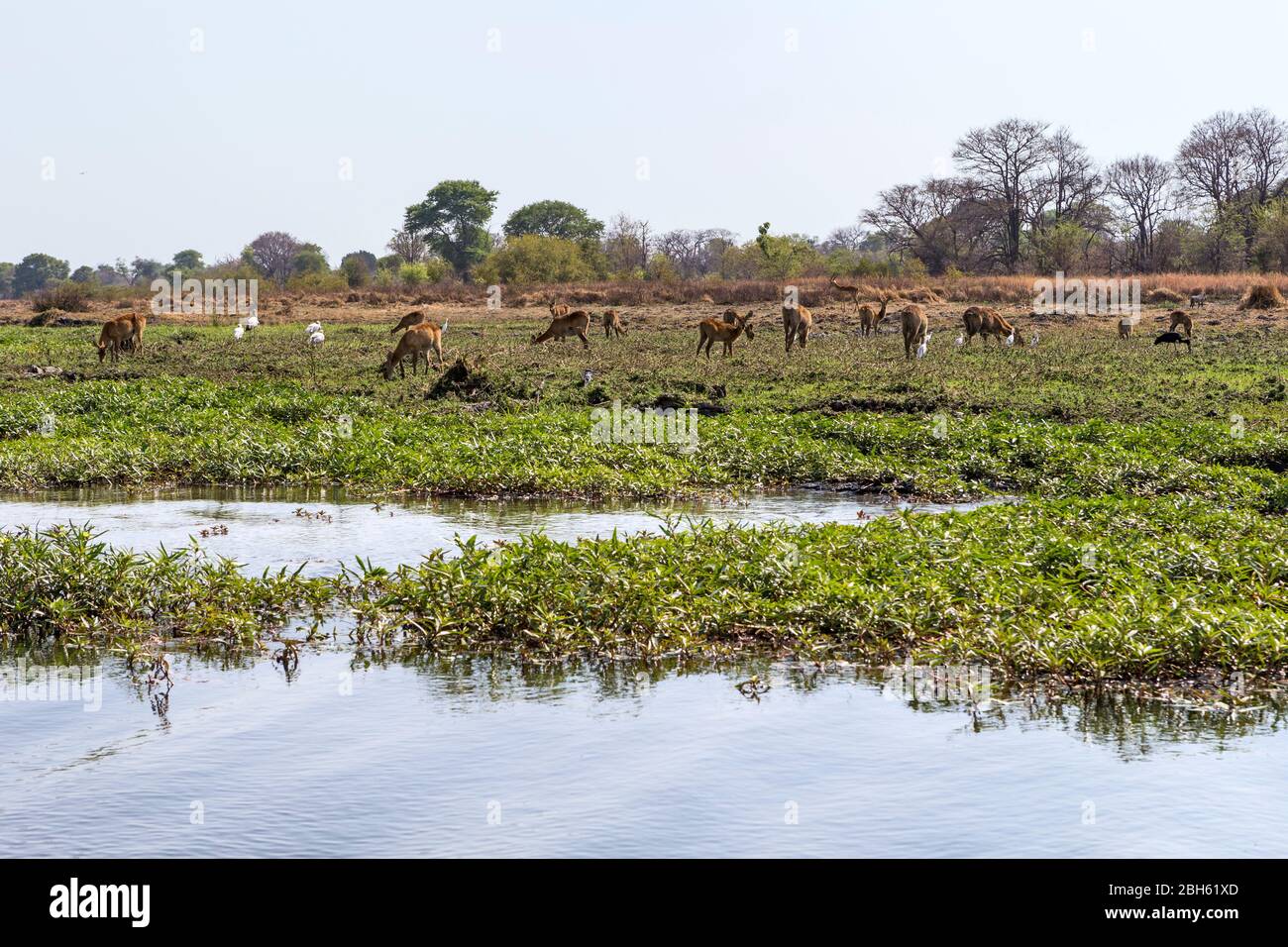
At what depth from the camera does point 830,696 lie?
756cm

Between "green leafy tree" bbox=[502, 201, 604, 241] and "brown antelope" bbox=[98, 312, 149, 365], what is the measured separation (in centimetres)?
6570

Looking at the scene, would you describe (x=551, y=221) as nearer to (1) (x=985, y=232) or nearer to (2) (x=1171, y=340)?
(1) (x=985, y=232)

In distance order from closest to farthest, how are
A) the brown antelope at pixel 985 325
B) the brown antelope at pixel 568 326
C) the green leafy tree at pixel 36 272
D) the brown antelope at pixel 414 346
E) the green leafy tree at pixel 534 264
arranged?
the brown antelope at pixel 414 346 → the brown antelope at pixel 985 325 → the brown antelope at pixel 568 326 → the green leafy tree at pixel 534 264 → the green leafy tree at pixel 36 272

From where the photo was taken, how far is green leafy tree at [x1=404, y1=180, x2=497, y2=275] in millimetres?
88750

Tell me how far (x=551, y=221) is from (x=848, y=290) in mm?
54026

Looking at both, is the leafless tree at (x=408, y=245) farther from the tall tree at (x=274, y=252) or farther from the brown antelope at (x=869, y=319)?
the brown antelope at (x=869, y=319)

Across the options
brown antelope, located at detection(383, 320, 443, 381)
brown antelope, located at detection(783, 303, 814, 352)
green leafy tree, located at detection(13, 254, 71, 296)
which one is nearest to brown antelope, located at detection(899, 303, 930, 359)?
brown antelope, located at detection(783, 303, 814, 352)

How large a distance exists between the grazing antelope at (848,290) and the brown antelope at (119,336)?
19406 millimetres

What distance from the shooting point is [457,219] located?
89.8m

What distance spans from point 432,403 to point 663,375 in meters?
3.77

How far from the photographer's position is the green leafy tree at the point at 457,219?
88.8 m

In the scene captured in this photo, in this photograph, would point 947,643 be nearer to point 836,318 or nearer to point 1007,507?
point 1007,507

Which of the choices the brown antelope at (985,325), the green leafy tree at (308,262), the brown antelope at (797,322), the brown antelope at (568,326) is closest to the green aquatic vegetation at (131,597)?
the brown antelope at (797,322)
